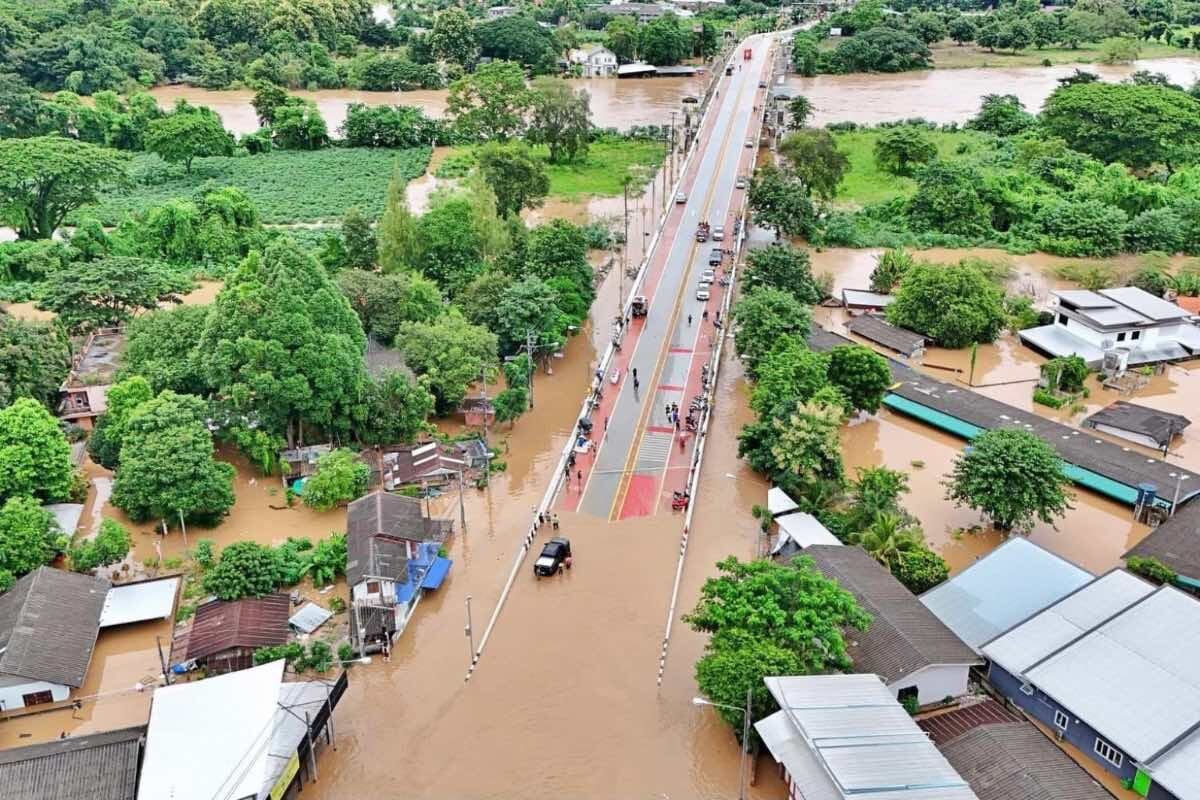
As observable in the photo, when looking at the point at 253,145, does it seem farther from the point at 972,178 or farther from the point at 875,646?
the point at 875,646

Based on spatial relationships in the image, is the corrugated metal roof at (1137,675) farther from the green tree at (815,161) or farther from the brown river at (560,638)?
the green tree at (815,161)

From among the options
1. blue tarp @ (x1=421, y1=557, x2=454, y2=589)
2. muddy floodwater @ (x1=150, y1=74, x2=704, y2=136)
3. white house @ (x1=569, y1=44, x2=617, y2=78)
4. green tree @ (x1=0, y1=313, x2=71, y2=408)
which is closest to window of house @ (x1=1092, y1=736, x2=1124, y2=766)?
blue tarp @ (x1=421, y1=557, x2=454, y2=589)

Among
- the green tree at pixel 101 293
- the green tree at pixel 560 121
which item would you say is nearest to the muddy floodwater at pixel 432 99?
the green tree at pixel 560 121

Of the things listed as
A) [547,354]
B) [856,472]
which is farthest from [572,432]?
[856,472]

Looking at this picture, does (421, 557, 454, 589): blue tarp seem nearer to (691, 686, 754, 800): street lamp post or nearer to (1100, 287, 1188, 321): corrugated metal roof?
(691, 686, 754, 800): street lamp post

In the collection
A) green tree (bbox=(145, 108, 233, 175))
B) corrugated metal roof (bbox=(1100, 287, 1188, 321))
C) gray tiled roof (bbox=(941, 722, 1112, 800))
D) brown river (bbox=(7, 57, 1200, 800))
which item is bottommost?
brown river (bbox=(7, 57, 1200, 800))
